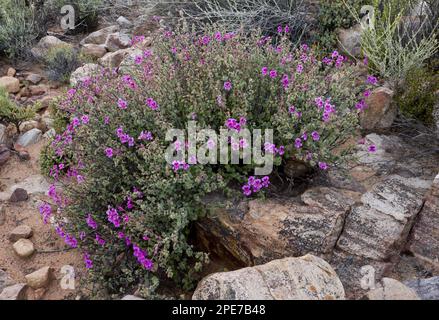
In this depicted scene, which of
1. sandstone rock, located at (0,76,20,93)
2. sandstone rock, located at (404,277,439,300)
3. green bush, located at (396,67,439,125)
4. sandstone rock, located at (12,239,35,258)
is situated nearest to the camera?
sandstone rock, located at (404,277,439,300)

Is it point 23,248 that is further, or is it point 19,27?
point 19,27

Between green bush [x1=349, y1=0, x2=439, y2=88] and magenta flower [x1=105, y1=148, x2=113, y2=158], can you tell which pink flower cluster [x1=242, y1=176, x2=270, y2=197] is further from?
green bush [x1=349, y1=0, x2=439, y2=88]

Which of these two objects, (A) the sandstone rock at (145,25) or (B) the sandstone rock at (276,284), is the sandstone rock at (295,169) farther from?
(A) the sandstone rock at (145,25)

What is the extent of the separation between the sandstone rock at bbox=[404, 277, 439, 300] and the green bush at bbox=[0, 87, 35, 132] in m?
3.61

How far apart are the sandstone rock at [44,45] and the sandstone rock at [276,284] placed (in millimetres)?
4546

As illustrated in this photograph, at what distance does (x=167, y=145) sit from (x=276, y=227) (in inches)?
33.7

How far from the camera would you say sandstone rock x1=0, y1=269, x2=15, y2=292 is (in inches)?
119

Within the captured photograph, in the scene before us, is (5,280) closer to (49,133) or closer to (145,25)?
(49,133)

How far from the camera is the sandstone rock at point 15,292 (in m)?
2.81

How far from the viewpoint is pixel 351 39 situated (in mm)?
5137

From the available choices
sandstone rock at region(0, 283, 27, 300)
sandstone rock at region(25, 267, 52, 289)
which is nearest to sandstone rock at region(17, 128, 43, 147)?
sandstone rock at region(25, 267, 52, 289)

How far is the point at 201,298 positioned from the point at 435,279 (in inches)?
50.7

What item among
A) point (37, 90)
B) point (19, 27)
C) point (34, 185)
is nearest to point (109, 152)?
point (34, 185)

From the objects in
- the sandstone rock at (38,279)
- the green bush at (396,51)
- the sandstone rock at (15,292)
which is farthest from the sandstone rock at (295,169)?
the sandstone rock at (15,292)
